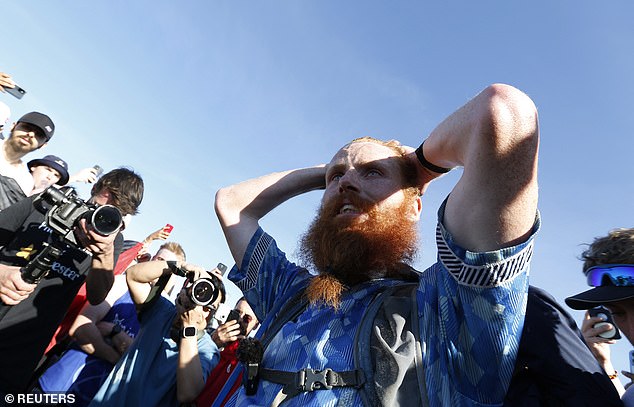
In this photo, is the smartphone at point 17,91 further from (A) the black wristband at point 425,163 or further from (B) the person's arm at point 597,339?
(B) the person's arm at point 597,339

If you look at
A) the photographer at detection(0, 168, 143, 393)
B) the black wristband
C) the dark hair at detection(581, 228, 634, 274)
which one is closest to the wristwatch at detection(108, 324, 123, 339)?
the photographer at detection(0, 168, 143, 393)

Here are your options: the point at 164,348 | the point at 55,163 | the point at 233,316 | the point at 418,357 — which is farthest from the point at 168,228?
the point at 418,357

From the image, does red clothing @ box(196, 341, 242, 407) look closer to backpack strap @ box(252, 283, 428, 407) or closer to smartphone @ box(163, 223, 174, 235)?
backpack strap @ box(252, 283, 428, 407)

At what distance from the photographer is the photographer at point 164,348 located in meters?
2.86

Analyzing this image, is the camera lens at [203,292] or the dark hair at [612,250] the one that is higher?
the dark hair at [612,250]

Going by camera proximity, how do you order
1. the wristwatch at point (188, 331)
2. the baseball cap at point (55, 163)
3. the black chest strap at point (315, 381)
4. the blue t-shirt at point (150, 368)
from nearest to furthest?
the black chest strap at point (315, 381) → the blue t-shirt at point (150, 368) → the wristwatch at point (188, 331) → the baseball cap at point (55, 163)

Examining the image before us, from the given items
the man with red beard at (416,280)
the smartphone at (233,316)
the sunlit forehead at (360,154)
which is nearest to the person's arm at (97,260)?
the smartphone at (233,316)

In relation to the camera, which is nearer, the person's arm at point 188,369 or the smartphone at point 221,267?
the person's arm at point 188,369

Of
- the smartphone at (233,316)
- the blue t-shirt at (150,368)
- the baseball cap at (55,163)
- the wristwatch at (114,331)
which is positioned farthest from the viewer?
the baseball cap at (55,163)

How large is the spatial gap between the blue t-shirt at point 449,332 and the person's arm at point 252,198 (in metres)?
0.80

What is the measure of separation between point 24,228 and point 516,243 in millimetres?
3239

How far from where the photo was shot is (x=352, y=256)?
2.00m

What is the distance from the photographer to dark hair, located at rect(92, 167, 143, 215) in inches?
148

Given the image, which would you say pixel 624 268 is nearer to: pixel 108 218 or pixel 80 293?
pixel 108 218
